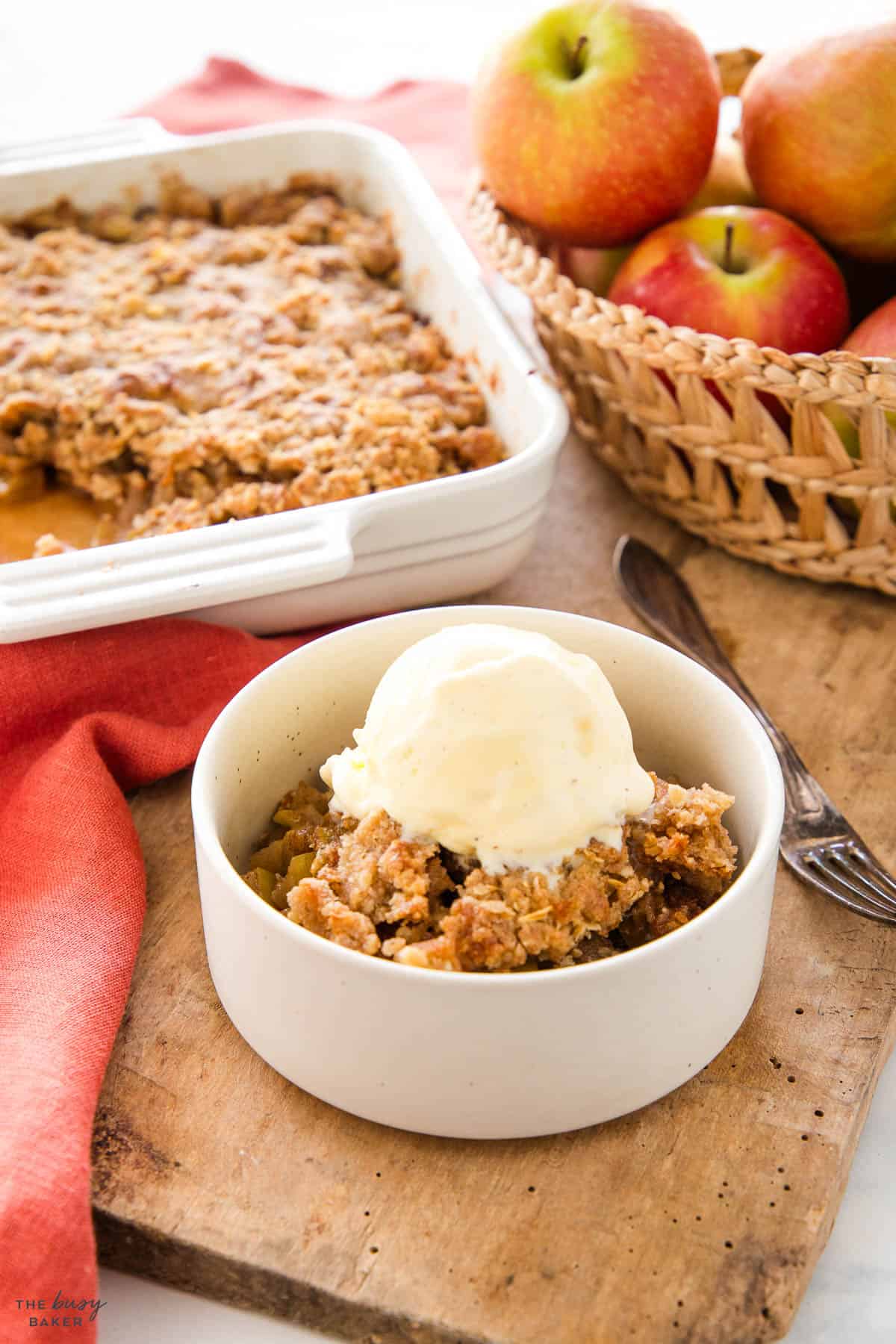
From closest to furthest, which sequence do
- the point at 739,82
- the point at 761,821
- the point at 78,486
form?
the point at 761,821 < the point at 78,486 < the point at 739,82

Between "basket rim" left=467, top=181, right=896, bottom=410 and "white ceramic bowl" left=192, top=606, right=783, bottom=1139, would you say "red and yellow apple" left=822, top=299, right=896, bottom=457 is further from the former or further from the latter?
"white ceramic bowl" left=192, top=606, right=783, bottom=1139

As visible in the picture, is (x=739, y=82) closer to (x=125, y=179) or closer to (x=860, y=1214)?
(x=125, y=179)

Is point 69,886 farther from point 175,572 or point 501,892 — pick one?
point 501,892

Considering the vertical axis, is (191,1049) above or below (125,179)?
below

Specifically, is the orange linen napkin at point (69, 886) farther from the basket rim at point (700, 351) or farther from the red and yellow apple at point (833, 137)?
the red and yellow apple at point (833, 137)

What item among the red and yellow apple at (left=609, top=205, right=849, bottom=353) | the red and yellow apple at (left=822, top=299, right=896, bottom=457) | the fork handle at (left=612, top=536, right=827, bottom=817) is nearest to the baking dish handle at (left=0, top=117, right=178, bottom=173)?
the red and yellow apple at (left=609, top=205, right=849, bottom=353)

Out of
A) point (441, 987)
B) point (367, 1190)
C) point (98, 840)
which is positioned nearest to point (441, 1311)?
point (367, 1190)
